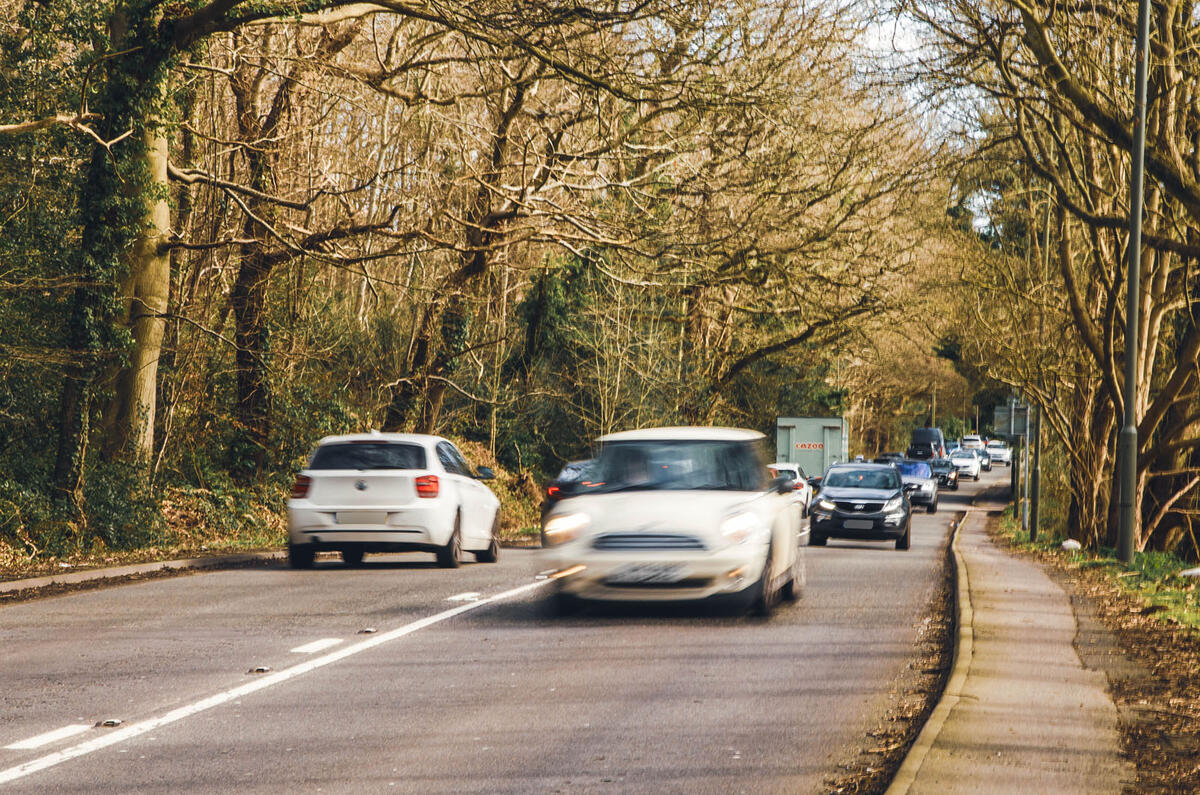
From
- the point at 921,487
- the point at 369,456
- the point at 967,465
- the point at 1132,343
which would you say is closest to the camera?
the point at 369,456

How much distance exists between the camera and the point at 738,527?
1162 centimetres

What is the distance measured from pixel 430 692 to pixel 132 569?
917cm

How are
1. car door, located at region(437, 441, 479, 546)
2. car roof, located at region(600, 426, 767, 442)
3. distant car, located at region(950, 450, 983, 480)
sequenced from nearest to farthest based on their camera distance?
car roof, located at region(600, 426, 767, 442)
car door, located at region(437, 441, 479, 546)
distant car, located at region(950, 450, 983, 480)

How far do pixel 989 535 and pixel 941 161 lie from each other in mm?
18062

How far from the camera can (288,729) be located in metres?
7.40

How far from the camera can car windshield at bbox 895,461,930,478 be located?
57.6 m

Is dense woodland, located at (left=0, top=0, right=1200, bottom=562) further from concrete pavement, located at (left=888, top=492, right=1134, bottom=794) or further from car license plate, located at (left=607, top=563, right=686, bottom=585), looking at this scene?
car license plate, located at (left=607, top=563, right=686, bottom=585)

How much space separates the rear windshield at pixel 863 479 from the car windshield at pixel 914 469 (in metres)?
28.4

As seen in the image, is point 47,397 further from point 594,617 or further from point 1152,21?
point 1152,21

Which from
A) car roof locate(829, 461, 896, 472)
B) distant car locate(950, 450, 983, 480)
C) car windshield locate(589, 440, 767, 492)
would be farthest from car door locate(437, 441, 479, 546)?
distant car locate(950, 450, 983, 480)

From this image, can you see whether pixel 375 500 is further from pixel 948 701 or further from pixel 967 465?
pixel 967 465

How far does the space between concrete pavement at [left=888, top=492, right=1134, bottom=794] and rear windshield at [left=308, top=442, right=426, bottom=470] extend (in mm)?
7469

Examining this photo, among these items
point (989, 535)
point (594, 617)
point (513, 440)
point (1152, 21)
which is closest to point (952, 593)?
point (594, 617)

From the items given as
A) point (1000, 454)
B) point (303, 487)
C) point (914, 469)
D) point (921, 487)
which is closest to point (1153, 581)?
point (303, 487)
